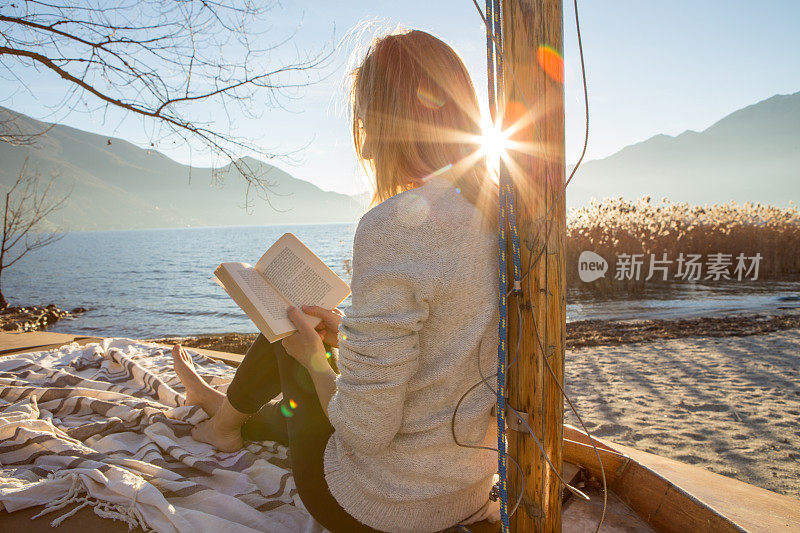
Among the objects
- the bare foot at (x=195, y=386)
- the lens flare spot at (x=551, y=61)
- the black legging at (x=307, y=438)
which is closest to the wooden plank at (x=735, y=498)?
the black legging at (x=307, y=438)

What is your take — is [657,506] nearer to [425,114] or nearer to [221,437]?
[425,114]

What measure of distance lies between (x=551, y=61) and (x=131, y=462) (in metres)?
1.93

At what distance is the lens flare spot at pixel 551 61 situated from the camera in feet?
3.32

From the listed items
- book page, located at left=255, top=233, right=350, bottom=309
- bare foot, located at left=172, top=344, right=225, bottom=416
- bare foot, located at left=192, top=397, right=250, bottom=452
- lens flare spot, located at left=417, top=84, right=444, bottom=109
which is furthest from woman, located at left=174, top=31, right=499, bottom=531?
bare foot, located at left=172, top=344, right=225, bottom=416

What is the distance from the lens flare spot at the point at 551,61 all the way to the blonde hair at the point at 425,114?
177 millimetres

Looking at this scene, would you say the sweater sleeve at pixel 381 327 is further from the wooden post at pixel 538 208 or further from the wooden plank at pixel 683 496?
the wooden plank at pixel 683 496

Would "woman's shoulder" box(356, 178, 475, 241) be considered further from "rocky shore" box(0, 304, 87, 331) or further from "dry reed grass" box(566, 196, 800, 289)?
"dry reed grass" box(566, 196, 800, 289)

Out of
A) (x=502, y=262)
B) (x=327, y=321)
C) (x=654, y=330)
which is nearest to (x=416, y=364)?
(x=502, y=262)

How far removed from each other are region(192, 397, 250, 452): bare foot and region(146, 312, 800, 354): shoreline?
10.7 feet

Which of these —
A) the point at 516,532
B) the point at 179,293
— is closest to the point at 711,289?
the point at 516,532

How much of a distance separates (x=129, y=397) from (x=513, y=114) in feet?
7.87

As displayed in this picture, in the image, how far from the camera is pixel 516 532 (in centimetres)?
117

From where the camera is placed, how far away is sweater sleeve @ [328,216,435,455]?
0.91 metres

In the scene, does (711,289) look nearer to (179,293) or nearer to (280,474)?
(280,474)
